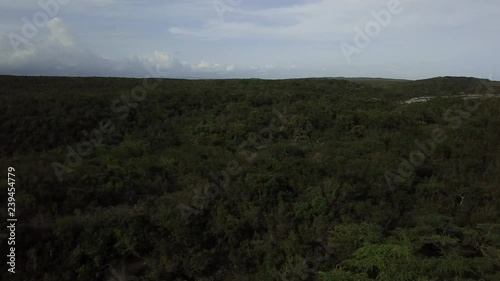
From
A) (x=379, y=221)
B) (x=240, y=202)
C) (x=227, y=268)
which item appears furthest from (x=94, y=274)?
(x=379, y=221)

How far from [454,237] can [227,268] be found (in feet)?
14.1

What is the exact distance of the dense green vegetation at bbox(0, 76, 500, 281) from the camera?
6.89m

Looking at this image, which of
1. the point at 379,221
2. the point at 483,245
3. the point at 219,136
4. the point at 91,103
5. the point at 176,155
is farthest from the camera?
the point at 91,103

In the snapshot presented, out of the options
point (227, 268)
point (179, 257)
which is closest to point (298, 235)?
point (227, 268)

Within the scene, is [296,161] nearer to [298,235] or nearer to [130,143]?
[298,235]

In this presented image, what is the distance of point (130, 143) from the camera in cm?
1346

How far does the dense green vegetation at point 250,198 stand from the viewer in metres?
6.89

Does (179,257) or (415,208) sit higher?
(415,208)

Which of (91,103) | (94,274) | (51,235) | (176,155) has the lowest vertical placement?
(94,274)

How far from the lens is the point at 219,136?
14891 millimetres

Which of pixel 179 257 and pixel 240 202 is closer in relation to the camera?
pixel 179 257

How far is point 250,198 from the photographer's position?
8.89 m

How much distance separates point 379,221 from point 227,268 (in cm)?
316

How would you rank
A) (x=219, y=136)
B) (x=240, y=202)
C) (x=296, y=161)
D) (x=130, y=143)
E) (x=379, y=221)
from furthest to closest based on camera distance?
(x=219, y=136)
(x=130, y=143)
(x=296, y=161)
(x=240, y=202)
(x=379, y=221)
